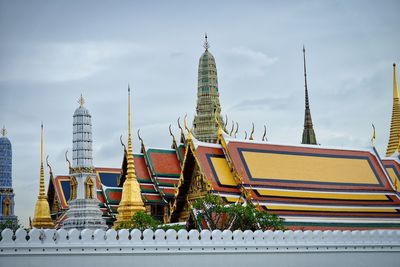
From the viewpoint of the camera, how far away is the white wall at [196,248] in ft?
52.7

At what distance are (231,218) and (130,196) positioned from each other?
766 cm

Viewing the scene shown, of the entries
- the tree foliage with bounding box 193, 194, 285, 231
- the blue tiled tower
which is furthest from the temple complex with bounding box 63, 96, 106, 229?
the blue tiled tower

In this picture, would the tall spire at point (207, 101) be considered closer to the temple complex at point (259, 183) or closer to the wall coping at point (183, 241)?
the temple complex at point (259, 183)

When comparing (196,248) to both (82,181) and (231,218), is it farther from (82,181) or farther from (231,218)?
(82,181)

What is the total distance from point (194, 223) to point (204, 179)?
3.67 m

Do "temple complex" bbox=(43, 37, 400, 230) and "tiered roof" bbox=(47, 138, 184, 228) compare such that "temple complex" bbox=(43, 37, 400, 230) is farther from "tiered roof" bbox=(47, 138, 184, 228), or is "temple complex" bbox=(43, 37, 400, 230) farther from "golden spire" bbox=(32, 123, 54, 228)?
"golden spire" bbox=(32, 123, 54, 228)

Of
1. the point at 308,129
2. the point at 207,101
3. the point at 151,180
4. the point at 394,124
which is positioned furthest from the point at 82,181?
the point at 308,129

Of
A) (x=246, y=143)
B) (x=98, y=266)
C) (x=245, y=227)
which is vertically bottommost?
(x=98, y=266)

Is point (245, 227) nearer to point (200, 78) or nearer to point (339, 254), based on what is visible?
point (339, 254)

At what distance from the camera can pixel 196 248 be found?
58.6ft

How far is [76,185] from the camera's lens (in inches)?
1082

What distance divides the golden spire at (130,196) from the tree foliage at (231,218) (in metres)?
6.21

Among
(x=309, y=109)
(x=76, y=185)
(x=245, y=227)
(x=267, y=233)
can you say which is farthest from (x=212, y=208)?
(x=309, y=109)

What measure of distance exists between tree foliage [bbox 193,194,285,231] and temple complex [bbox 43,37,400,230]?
3.30ft
